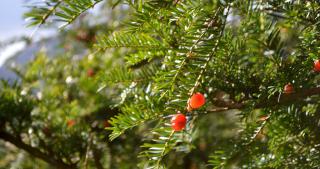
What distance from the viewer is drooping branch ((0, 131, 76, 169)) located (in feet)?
3.51

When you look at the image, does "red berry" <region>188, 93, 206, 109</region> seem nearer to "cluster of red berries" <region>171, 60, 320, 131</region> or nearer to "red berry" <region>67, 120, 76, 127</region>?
"cluster of red berries" <region>171, 60, 320, 131</region>

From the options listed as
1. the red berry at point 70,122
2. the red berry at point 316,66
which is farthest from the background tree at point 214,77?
the red berry at point 70,122

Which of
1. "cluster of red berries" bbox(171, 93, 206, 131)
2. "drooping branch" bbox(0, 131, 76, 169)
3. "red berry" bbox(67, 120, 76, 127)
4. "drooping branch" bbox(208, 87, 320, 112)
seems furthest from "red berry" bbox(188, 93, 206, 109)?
"red berry" bbox(67, 120, 76, 127)

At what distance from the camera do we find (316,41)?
62 centimetres

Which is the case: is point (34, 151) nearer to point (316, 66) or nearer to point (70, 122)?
point (70, 122)

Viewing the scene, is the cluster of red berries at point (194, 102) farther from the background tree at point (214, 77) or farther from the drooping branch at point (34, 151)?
the drooping branch at point (34, 151)

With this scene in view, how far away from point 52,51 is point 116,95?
1718mm

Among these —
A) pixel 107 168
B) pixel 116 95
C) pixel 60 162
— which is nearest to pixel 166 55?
pixel 116 95

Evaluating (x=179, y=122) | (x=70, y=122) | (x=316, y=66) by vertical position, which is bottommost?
(x=70, y=122)

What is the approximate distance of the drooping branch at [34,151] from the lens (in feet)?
3.51

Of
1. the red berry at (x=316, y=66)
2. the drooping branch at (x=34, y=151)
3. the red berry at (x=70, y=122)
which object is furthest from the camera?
the red berry at (x=70, y=122)

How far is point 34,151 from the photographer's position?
42.3 inches

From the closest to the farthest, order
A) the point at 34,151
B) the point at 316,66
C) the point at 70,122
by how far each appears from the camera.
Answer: the point at 316,66
the point at 34,151
the point at 70,122

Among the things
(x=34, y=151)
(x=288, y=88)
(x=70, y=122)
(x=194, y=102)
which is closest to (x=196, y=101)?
(x=194, y=102)
